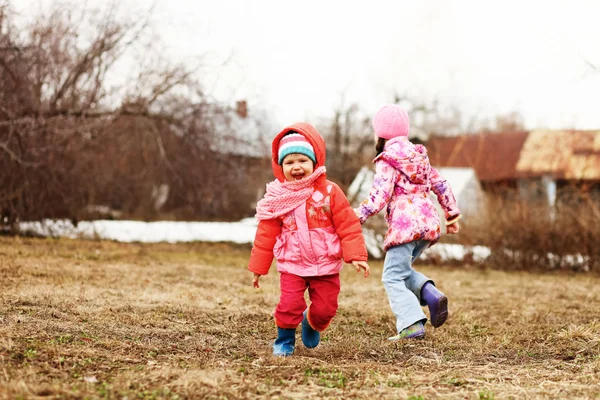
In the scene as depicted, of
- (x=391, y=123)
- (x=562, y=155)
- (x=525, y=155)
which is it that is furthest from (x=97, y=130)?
(x=525, y=155)

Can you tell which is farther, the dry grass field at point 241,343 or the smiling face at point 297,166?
the smiling face at point 297,166

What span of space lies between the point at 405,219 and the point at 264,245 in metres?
1.07

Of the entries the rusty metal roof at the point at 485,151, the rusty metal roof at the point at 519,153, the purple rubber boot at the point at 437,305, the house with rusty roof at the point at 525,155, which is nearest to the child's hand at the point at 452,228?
the purple rubber boot at the point at 437,305

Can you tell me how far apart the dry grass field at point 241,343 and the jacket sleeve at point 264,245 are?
47 cm

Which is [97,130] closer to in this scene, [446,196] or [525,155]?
[446,196]

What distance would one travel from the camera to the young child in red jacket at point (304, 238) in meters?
3.98

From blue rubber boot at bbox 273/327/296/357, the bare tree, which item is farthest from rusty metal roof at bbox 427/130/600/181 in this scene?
blue rubber boot at bbox 273/327/296/357

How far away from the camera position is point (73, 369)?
320 centimetres

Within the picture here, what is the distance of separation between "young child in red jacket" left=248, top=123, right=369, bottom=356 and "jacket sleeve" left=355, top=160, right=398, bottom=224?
16.9 inches

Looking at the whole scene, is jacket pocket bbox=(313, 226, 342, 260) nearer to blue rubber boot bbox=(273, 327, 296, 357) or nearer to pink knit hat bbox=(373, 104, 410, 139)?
blue rubber boot bbox=(273, 327, 296, 357)

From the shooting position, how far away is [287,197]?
4.06 metres

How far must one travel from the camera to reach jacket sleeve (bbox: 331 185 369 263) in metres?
3.97

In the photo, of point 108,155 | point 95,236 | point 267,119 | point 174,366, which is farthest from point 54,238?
point 174,366

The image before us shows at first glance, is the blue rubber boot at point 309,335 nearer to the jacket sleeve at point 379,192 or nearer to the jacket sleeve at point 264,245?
the jacket sleeve at point 264,245
